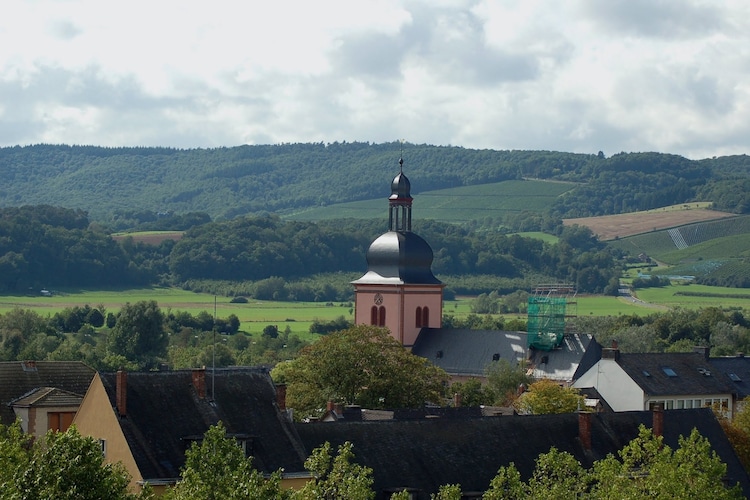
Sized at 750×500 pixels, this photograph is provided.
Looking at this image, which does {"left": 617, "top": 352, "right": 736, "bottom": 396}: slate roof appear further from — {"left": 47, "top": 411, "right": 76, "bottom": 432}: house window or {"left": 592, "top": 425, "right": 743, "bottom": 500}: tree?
{"left": 47, "top": 411, "right": 76, "bottom": 432}: house window

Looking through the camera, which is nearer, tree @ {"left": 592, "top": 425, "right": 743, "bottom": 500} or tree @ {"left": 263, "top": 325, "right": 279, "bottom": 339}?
tree @ {"left": 592, "top": 425, "right": 743, "bottom": 500}

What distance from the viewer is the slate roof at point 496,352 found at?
117m

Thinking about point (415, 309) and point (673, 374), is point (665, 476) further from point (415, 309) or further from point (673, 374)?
point (415, 309)

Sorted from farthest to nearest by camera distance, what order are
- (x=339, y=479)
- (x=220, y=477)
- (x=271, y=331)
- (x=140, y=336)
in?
(x=271, y=331), (x=140, y=336), (x=339, y=479), (x=220, y=477)

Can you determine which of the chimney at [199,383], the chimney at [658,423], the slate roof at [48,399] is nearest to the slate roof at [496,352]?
the chimney at [658,423]

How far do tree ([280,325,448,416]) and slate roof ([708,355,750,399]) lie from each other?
71.1 feet

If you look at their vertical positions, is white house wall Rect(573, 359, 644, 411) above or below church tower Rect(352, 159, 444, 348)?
below

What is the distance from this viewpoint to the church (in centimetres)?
12356

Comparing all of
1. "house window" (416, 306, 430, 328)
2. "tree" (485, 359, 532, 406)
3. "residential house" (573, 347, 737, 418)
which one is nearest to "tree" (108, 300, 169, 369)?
"house window" (416, 306, 430, 328)

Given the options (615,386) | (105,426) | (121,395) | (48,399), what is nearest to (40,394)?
(48,399)

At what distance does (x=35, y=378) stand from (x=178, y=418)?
7.38 meters

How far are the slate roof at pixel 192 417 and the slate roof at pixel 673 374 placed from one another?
46818 millimetres

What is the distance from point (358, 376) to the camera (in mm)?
90562

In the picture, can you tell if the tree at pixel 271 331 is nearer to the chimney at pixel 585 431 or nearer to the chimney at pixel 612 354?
the chimney at pixel 612 354
